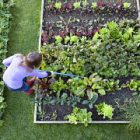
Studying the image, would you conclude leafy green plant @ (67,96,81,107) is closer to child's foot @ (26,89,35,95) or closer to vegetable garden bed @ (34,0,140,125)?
vegetable garden bed @ (34,0,140,125)

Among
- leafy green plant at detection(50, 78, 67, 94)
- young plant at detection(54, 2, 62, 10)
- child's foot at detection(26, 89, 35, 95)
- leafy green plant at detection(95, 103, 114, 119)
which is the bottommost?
leafy green plant at detection(95, 103, 114, 119)

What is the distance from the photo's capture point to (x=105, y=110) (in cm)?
639

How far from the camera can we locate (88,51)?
7.00m

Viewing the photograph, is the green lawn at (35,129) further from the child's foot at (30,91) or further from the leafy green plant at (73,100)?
the leafy green plant at (73,100)

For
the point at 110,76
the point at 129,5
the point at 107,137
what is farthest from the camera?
the point at 129,5

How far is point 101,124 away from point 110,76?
0.91 m

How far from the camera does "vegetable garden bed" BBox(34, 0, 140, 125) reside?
6.57m

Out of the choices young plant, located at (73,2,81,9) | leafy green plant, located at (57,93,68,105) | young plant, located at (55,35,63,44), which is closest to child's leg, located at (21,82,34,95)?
leafy green plant, located at (57,93,68,105)

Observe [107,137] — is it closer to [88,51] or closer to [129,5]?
[88,51]

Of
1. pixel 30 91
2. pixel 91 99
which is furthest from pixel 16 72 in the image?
pixel 91 99

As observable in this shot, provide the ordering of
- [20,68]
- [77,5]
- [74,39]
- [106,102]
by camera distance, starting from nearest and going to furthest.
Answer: [20,68]
[106,102]
[74,39]
[77,5]

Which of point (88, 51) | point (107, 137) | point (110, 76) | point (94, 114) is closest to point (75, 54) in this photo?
point (88, 51)

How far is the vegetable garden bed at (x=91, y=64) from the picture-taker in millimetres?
6570

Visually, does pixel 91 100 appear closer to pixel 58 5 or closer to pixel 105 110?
pixel 105 110
